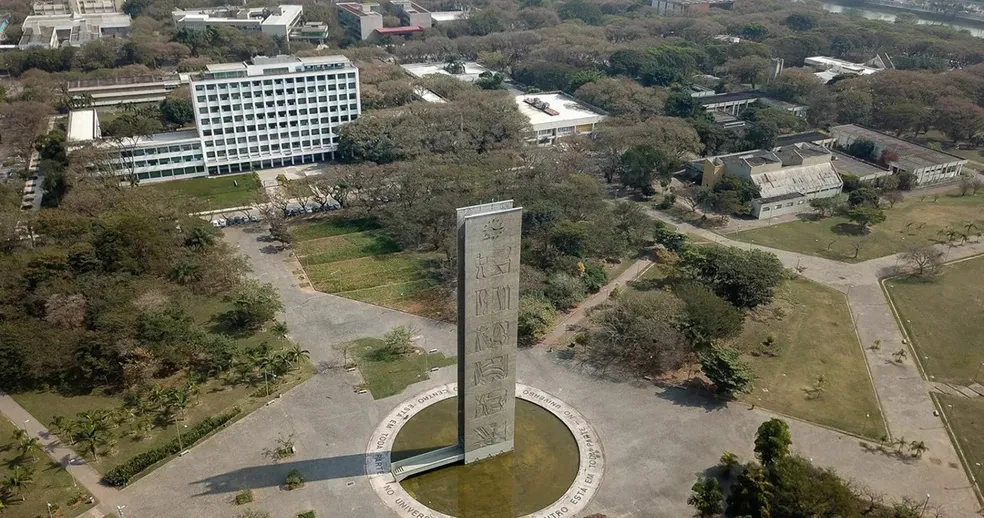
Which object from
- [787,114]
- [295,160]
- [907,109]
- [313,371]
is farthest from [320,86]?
[907,109]

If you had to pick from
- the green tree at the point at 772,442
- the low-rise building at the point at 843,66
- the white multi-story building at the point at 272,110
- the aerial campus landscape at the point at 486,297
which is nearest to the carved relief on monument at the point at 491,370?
the aerial campus landscape at the point at 486,297

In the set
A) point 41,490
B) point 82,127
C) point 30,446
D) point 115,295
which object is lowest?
point 41,490

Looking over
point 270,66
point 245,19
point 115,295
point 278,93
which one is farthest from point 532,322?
point 245,19

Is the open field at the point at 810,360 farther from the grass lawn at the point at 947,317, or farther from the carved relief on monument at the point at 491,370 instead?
the carved relief on monument at the point at 491,370

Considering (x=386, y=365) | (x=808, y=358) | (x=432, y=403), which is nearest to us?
(x=432, y=403)

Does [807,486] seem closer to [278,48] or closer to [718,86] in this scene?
[718,86]

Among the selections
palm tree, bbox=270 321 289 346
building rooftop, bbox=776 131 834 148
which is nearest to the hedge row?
palm tree, bbox=270 321 289 346

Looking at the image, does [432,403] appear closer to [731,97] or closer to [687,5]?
[731,97]
